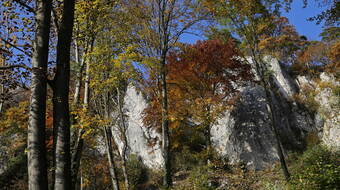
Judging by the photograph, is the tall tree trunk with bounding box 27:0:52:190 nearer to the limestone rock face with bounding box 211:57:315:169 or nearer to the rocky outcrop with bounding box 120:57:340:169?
the limestone rock face with bounding box 211:57:315:169

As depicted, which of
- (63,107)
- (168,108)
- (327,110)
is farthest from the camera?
(327,110)

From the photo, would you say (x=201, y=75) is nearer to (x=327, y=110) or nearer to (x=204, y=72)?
(x=204, y=72)

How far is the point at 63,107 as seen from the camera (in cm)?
398

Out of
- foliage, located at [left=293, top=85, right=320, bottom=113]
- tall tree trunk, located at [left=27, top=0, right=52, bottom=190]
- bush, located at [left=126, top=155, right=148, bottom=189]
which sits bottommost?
bush, located at [left=126, top=155, right=148, bottom=189]

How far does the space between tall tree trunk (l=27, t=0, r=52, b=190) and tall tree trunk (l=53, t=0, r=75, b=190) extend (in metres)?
0.20

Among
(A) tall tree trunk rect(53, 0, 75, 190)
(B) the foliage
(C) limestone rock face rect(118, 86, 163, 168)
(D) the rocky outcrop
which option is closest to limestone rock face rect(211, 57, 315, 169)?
(D) the rocky outcrop

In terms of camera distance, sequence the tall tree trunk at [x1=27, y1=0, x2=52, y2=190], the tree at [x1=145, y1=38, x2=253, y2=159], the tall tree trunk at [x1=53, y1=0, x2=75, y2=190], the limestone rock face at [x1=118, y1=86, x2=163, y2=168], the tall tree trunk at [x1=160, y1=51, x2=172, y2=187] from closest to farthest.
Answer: the tall tree trunk at [x1=27, y1=0, x2=52, y2=190]
the tall tree trunk at [x1=53, y1=0, x2=75, y2=190]
the tall tree trunk at [x1=160, y1=51, x2=172, y2=187]
the tree at [x1=145, y1=38, x2=253, y2=159]
the limestone rock face at [x1=118, y1=86, x2=163, y2=168]

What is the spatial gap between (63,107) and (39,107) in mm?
353

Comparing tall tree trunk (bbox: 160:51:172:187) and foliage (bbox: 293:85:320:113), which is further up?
foliage (bbox: 293:85:320:113)

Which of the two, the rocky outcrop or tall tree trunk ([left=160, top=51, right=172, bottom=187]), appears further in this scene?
the rocky outcrop

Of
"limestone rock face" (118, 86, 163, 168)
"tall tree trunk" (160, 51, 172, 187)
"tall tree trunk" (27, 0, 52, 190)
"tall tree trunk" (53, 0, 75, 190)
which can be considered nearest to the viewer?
"tall tree trunk" (27, 0, 52, 190)

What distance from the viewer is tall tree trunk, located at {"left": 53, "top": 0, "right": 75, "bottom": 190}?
12.3 ft

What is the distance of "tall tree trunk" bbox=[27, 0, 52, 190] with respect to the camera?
141 inches

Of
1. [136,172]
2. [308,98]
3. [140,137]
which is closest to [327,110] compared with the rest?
[308,98]
